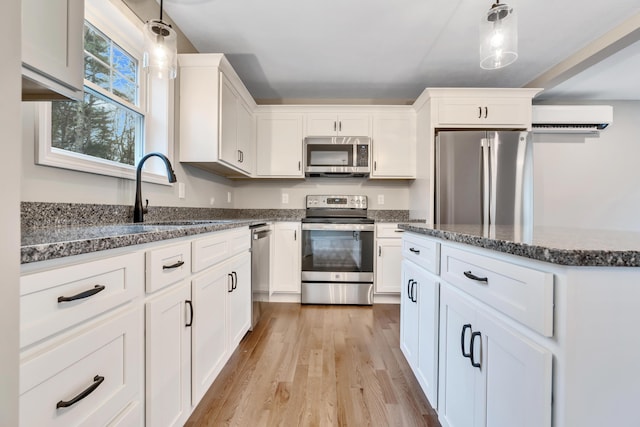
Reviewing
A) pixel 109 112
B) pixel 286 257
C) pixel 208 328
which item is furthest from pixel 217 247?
pixel 286 257

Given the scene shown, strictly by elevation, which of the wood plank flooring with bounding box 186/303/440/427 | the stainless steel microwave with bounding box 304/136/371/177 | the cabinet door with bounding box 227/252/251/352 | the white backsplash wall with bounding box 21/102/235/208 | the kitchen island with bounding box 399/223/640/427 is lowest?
the wood plank flooring with bounding box 186/303/440/427

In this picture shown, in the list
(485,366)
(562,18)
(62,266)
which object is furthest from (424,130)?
(62,266)

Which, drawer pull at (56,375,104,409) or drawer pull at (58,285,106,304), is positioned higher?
drawer pull at (58,285,106,304)

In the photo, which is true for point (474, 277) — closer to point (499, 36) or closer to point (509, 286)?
point (509, 286)

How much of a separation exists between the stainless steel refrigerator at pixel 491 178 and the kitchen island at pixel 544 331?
1.85 m

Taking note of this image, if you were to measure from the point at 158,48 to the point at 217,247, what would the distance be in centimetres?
110

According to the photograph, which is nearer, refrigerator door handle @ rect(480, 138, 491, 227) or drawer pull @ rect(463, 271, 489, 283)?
drawer pull @ rect(463, 271, 489, 283)

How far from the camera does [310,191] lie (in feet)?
11.6

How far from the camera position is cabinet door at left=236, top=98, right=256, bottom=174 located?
267cm

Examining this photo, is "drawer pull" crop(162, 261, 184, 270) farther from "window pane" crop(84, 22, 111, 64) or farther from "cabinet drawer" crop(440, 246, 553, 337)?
"window pane" crop(84, 22, 111, 64)

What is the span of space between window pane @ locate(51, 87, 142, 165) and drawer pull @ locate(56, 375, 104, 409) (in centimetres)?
104

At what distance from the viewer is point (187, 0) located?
1888 mm

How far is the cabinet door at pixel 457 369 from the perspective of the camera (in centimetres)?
92

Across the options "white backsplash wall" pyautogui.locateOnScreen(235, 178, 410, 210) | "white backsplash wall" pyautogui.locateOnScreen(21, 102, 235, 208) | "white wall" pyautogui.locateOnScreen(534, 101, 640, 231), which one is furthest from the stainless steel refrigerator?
"white backsplash wall" pyautogui.locateOnScreen(21, 102, 235, 208)
